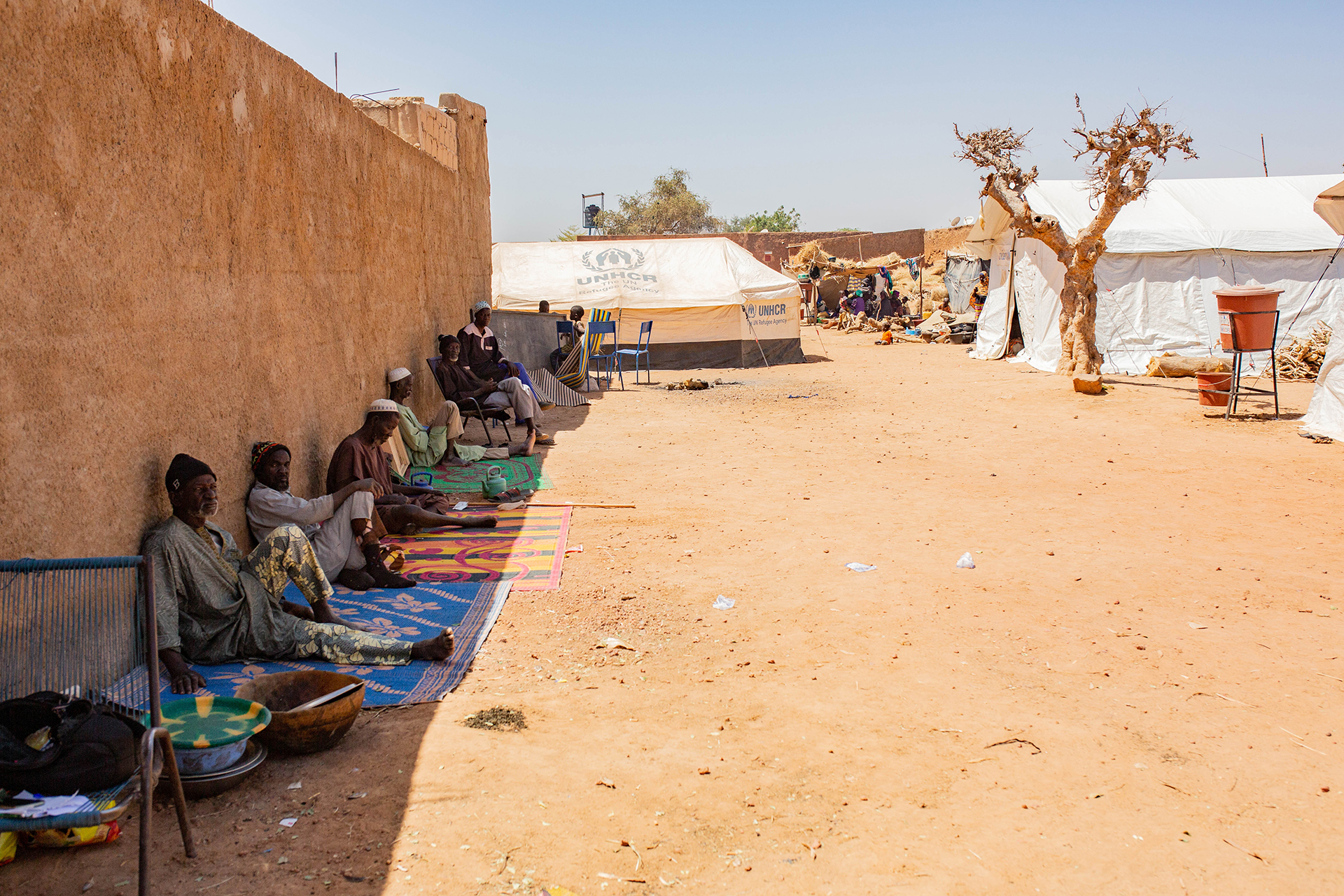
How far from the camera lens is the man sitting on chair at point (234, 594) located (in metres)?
3.80

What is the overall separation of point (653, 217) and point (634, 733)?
48.7 metres

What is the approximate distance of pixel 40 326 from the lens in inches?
127

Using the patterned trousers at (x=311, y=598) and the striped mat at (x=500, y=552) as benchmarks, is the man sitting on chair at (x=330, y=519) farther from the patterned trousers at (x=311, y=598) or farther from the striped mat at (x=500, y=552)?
the patterned trousers at (x=311, y=598)

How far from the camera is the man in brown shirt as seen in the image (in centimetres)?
582

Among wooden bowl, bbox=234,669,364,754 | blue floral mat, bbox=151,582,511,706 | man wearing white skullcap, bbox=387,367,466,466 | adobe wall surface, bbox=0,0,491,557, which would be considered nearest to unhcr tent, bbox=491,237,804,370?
man wearing white skullcap, bbox=387,367,466,466

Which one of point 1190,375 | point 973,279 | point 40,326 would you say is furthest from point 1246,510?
point 973,279

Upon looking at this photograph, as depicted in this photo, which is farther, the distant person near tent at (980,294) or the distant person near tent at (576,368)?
the distant person near tent at (980,294)

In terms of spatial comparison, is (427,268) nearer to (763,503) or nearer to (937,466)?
(763,503)

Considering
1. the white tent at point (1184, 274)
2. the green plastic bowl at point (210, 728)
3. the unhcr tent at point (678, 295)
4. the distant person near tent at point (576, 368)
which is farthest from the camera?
the unhcr tent at point (678, 295)

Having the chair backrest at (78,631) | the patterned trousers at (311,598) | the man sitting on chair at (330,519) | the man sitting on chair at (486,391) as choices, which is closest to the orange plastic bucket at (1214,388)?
the man sitting on chair at (486,391)

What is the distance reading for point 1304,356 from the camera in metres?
13.8

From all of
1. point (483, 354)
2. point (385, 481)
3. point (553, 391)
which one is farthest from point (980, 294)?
point (385, 481)

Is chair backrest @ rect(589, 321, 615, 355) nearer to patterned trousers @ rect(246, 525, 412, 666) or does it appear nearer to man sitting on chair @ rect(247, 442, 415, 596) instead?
man sitting on chair @ rect(247, 442, 415, 596)

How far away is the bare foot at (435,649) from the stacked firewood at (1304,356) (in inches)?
538
